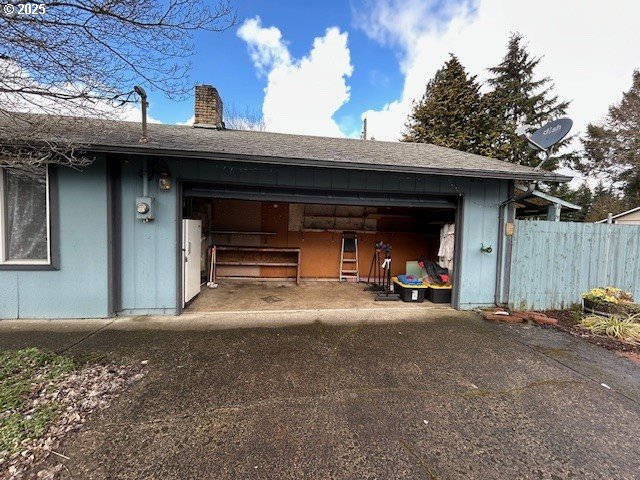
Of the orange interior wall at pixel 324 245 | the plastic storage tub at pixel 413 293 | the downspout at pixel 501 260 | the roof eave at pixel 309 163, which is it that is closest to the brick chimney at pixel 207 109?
the orange interior wall at pixel 324 245

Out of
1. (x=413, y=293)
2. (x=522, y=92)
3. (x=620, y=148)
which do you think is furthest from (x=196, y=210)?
(x=620, y=148)

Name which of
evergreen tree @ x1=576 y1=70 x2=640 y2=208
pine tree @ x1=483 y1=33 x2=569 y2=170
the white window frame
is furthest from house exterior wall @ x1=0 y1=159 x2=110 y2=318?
evergreen tree @ x1=576 y1=70 x2=640 y2=208

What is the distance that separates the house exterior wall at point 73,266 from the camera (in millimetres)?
3805

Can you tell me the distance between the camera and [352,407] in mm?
2236

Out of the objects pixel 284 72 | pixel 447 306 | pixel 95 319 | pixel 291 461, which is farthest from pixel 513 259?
pixel 284 72

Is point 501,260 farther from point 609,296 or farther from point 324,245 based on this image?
point 324,245

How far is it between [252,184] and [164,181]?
1291mm

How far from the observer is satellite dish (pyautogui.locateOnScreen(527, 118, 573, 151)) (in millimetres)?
4892

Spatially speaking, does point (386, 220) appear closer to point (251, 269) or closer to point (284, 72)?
point (251, 269)

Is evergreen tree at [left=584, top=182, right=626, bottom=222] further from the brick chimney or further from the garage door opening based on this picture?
the brick chimney

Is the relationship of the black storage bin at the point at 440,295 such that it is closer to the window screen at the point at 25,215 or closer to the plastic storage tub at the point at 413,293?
the plastic storage tub at the point at 413,293

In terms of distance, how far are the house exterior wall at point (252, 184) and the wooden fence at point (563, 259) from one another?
44 cm

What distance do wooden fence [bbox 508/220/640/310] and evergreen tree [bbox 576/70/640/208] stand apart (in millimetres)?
16925

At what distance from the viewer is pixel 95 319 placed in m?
3.95
